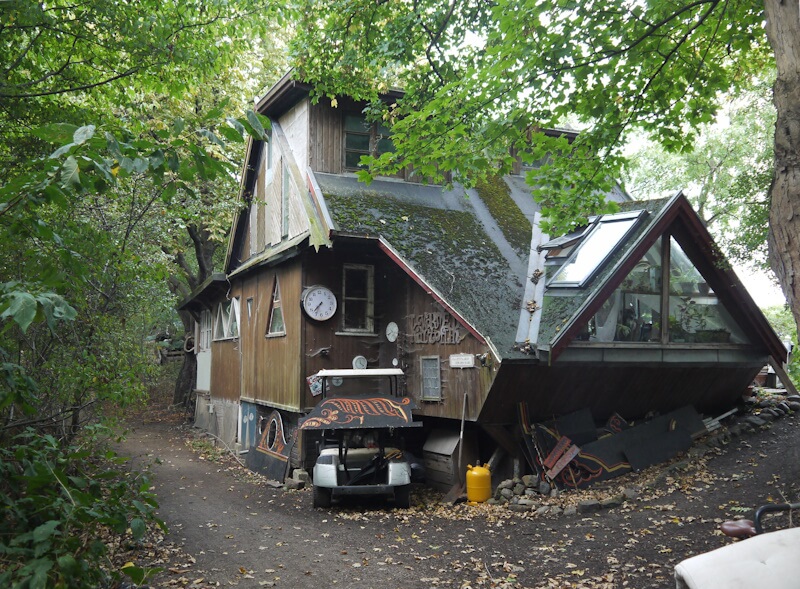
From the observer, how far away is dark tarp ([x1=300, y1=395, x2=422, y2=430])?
11430mm

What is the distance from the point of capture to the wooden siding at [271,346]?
1482 cm

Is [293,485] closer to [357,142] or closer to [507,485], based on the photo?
[507,485]

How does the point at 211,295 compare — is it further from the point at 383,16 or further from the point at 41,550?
the point at 41,550

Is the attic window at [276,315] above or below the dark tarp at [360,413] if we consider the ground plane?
above

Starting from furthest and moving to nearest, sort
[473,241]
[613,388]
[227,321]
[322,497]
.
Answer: [227,321] → [473,241] → [613,388] → [322,497]

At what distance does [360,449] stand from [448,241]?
476 cm

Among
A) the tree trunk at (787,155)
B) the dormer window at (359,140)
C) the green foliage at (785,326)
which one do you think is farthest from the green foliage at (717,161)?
the tree trunk at (787,155)

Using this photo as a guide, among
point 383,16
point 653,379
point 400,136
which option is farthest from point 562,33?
point 653,379

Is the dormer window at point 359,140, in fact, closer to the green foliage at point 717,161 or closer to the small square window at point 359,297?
the small square window at point 359,297

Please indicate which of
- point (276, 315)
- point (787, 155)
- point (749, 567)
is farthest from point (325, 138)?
point (749, 567)

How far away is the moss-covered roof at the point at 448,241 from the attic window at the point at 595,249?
3.70 feet

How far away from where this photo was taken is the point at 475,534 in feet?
32.1

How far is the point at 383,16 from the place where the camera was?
1162cm

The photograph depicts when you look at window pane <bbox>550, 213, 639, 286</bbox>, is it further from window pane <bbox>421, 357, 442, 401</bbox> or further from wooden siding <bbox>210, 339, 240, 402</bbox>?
wooden siding <bbox>210, 339, 240, 402</bbox>
